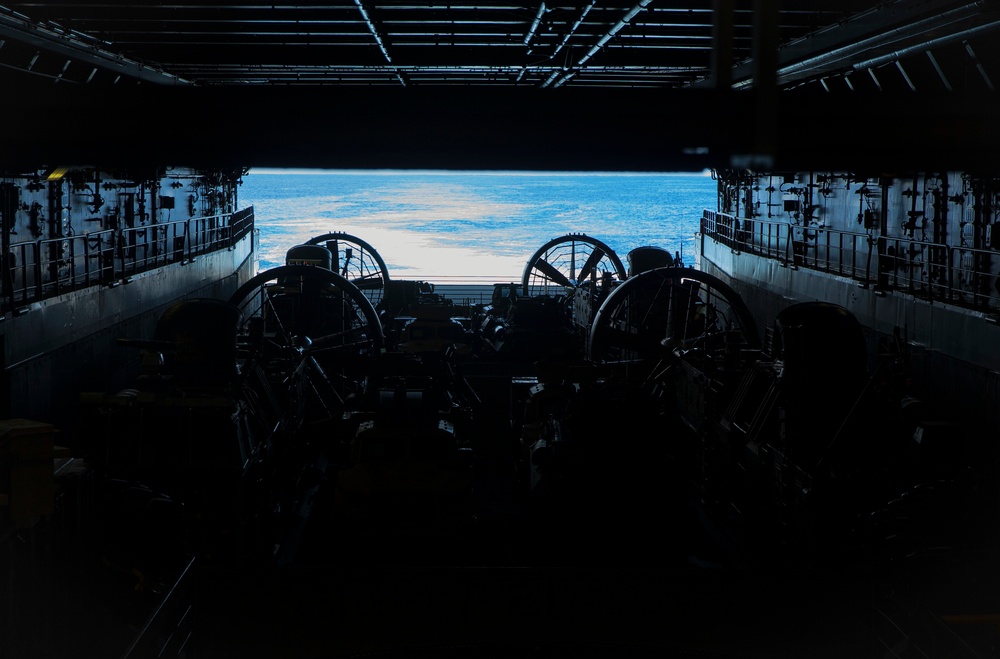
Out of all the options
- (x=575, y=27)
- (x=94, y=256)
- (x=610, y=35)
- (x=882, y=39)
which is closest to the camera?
(x=882, y=39)

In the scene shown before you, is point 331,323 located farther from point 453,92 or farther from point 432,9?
point 453,92

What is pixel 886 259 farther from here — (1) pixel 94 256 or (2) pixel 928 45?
(1) pixel 94 256

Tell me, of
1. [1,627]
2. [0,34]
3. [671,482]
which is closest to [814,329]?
[671,482]

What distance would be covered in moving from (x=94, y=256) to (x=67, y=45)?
3.63 m

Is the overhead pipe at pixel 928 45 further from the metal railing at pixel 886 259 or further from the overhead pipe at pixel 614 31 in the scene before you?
the overhead pipe at pixel 614 31

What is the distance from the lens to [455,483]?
36.8ft

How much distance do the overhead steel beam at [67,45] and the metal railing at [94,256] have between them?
10.0ft

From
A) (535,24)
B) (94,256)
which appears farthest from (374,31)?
(94,256)

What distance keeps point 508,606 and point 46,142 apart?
4.67 m

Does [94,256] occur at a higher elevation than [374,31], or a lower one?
lower

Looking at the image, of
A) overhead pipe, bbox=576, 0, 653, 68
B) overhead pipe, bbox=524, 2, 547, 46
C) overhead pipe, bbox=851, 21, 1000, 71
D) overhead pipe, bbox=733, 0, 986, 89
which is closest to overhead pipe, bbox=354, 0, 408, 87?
overhead pipe, bbox=524, 2, 547, 46

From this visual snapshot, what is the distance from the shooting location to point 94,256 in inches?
701

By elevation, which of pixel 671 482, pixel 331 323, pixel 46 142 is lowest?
pixel 671 482

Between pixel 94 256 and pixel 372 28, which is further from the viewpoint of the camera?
pixel 94 256
